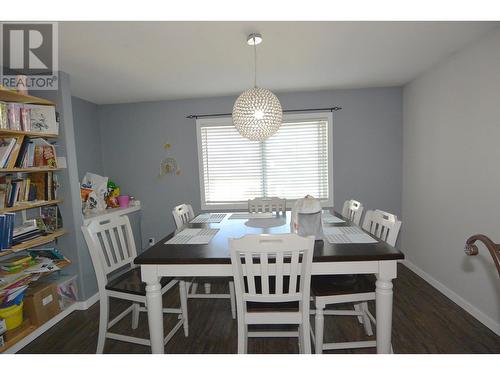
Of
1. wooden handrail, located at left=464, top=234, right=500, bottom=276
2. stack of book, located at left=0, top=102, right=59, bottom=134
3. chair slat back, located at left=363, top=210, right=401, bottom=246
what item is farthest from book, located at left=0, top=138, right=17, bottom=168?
wooden handrail, located at left=464, top=234, right=500, bottom=276

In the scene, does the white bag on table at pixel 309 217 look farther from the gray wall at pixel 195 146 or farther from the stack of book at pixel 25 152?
the stack of book at pixel 25 152

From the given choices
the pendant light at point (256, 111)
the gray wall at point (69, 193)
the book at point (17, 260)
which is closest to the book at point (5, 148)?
the gray wall at point (69, 193)

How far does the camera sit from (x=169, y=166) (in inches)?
140

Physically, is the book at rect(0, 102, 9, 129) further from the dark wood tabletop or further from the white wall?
the white wall

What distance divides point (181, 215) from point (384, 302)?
173cm

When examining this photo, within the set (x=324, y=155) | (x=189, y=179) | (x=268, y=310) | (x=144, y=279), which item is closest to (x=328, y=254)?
(x=268, y=310)

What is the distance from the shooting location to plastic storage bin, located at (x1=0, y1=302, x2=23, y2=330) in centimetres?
186

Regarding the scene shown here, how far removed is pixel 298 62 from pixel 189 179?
202cm

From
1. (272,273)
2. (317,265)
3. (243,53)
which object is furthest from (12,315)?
(243,53)

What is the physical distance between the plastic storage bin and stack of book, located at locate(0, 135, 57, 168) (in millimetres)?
1041

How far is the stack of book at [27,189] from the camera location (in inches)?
75.5
